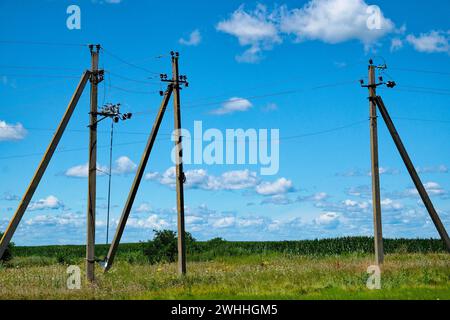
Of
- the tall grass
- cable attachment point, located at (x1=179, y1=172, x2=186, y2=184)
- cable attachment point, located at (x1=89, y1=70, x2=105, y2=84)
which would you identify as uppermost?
cable attachment point, located at (x1=89, y1=70, x2=105, y2=84)

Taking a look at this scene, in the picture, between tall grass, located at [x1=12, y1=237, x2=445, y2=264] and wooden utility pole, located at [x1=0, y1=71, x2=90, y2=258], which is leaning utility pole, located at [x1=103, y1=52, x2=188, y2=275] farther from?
tall grass, located at [x1=12, y1=237, x2=445, y2=264]

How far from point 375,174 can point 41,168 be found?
44.5 feet

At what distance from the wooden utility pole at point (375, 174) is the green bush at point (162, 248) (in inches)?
467

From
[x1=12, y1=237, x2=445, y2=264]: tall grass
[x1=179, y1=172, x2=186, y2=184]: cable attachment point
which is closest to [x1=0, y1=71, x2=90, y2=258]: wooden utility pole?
[x1=179, y1=172, x2=186, y2=184]: cable attachment point

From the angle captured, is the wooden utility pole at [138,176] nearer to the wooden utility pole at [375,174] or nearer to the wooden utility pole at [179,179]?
the wooden utility pole at [179,179]

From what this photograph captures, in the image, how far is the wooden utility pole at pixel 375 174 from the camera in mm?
25984

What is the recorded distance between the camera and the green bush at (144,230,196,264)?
1320 inches

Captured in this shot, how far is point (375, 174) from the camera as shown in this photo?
26359 millimetres

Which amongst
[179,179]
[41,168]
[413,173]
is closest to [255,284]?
[179,179]

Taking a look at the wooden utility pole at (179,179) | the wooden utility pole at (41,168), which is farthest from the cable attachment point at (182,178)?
the wooden utility pole at (41,168)

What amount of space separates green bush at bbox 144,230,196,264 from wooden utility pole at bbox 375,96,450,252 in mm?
12991

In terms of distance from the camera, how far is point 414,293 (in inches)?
695

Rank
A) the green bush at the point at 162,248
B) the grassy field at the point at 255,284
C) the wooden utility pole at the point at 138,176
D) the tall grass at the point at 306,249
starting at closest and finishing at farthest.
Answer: the grassy field at the point at 255,284, the wooden utility pole at the point at 138,176, the green bush at the point at 162,248, the tall grass at the point at 306,249
